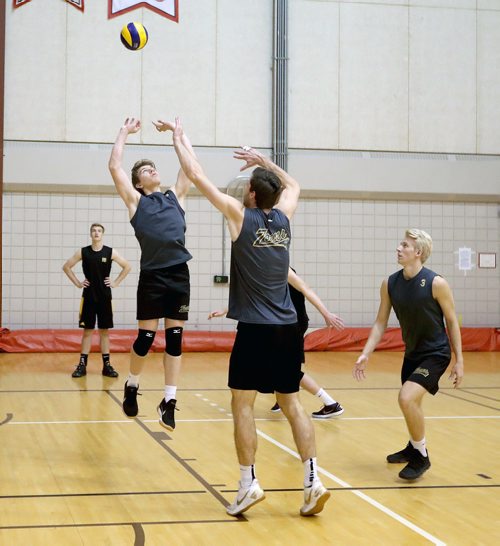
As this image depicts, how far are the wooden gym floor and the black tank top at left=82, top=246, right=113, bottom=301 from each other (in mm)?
1635

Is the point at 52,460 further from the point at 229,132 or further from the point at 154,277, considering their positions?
the point at 229,132

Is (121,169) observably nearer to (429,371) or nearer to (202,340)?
(429,371)

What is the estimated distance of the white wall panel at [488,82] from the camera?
54.7 ft

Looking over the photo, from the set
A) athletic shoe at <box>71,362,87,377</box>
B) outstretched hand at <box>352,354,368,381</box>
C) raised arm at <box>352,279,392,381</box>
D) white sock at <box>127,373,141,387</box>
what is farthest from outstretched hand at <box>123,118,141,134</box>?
athletic shoe at <box>71,362,87,377</box>

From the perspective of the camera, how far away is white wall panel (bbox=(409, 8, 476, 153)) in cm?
1652

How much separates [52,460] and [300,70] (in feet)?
37.2

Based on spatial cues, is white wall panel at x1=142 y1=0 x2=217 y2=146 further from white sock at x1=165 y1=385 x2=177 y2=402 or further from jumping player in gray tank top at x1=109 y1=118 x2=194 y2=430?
white sock at x1=165 y1=385 x2=177 y2=402

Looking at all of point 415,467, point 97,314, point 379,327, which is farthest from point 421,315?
point 97,314

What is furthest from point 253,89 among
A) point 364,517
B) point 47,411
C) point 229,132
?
point 364,517

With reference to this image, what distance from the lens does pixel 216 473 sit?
19.9ft

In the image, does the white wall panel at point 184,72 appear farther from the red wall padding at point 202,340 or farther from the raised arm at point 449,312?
the raised arm at point 449,312

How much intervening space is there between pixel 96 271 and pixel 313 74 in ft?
21.9

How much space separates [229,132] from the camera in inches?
626

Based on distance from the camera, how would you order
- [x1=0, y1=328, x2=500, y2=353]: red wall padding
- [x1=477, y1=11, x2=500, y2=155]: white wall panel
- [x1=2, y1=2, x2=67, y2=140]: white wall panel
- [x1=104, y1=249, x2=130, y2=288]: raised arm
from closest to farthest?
[x1=104, y1=249, x2=130, y2=288]: raised arm → [x1=0, y1=328, x2=500, y2=353]: red wall padding → [x1=2, y1=2, x2=67, y2=140]: white wall panel → [x1=477, y1=11, x2=500, y2=155]: white wall panel
